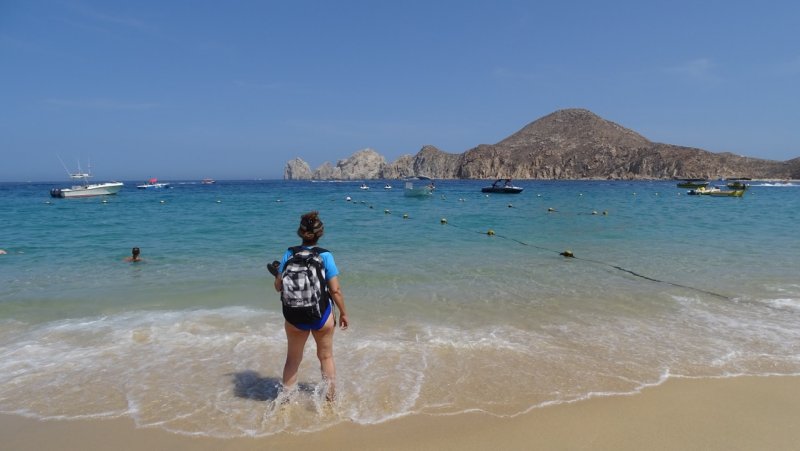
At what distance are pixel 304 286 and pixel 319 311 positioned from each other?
285 mm

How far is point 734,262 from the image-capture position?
13.6 meters

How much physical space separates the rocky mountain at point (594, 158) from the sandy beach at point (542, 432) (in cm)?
15825

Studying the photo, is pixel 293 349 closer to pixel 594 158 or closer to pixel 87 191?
pixel 87 191

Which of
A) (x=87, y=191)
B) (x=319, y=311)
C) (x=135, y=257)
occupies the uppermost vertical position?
(x=87, y=191)

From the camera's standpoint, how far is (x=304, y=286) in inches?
173

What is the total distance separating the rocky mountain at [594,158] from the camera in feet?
478

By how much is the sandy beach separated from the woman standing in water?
27.4 inches

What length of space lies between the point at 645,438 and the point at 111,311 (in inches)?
343

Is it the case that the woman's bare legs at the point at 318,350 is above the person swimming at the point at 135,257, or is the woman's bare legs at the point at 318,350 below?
above

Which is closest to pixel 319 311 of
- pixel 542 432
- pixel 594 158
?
Answer: pixel 542 432

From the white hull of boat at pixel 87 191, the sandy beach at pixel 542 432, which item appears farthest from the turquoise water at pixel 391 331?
the white hull of boat at pixel 87 191

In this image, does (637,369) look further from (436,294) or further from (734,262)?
(734,262)

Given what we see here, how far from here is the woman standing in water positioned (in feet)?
14.8

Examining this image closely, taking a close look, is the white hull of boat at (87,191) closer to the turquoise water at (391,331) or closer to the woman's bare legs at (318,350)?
the turquoise water at (391,331)
